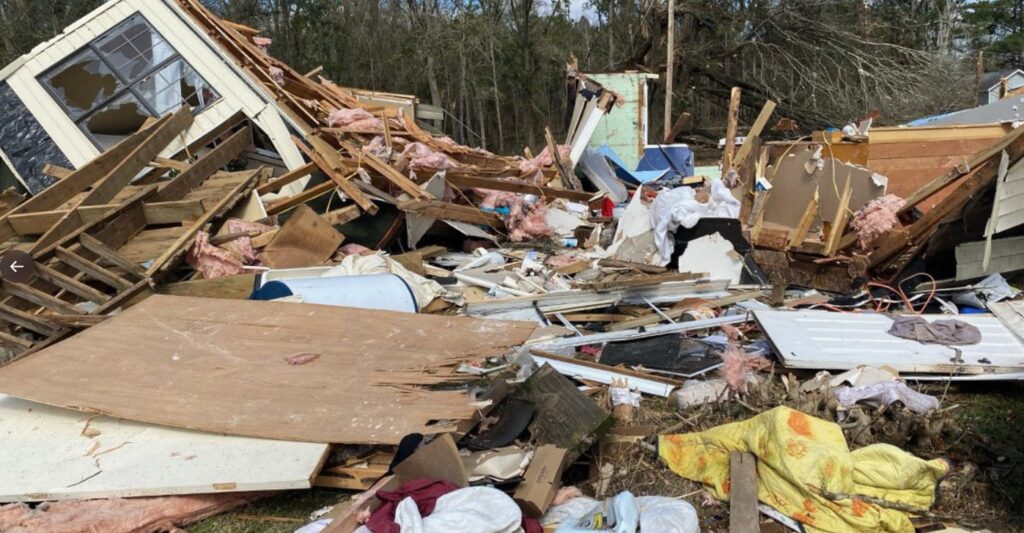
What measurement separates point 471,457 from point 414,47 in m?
20.0

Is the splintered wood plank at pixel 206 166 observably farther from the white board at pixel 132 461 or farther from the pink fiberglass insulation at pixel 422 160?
the white board at pixel 132 461

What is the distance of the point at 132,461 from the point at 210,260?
3.12m

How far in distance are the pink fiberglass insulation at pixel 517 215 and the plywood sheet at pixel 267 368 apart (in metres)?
3.55

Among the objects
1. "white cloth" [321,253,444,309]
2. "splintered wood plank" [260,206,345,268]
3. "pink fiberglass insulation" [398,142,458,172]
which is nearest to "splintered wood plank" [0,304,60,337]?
"splintered wood plank" [260,206,345,268]

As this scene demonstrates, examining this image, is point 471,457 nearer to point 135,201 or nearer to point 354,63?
point 135,201

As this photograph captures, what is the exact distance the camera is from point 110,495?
2795 millimetres

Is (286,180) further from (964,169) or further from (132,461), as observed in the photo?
(964,169)

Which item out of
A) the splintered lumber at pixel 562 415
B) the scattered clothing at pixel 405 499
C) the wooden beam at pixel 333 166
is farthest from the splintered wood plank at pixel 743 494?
the wooden beam at pixel 333 166

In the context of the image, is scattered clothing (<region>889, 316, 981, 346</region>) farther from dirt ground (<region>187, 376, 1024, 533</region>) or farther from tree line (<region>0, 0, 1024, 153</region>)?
tree line (<region>0, 0, 1024, 153</region>)

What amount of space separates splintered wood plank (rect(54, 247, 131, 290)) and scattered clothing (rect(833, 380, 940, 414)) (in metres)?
5.49

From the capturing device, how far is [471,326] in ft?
13.1

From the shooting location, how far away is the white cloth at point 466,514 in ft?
7.91

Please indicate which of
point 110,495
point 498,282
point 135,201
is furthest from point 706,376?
point 135,201

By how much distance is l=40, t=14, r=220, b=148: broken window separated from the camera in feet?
25.1
